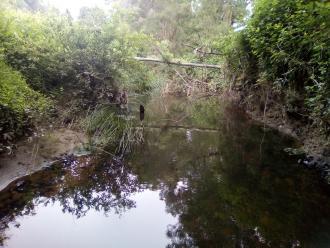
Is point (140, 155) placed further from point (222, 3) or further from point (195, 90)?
point (222, 3)

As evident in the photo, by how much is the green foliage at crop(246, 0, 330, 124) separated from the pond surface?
4.59ft

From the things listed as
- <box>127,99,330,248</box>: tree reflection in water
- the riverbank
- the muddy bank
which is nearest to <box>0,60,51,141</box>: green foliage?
the muddy bank

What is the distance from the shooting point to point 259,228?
396 cm

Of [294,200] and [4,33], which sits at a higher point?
[4,33]

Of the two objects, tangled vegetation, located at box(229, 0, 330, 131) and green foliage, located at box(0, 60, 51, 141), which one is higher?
tangled vegetation, located at box(229, 0, 330, 131)

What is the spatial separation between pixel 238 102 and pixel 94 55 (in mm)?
5643

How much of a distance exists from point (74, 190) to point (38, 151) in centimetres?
149

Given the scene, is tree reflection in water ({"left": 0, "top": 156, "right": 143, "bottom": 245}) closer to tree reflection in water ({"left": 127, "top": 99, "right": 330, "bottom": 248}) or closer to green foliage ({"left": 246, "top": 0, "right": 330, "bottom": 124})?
tree reflection in water ({"left": 127, "top": 99, "right": 330, "bottom": 248})

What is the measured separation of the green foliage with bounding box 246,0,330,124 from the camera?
473 cm

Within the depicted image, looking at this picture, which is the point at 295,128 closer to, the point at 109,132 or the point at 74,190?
the point at 109,132

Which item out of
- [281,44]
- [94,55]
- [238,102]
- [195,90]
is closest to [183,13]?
[195,90]

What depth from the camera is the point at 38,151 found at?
5949 mm

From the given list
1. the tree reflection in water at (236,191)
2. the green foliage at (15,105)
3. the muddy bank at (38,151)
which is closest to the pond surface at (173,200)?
the tree reflection in water at (236,191)

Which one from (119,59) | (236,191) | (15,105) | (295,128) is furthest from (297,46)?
(15,105)
